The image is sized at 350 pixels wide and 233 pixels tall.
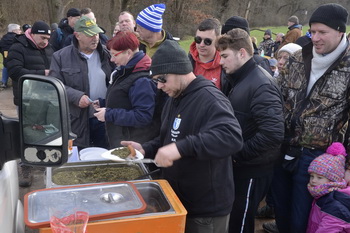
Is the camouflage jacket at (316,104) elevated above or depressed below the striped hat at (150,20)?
below

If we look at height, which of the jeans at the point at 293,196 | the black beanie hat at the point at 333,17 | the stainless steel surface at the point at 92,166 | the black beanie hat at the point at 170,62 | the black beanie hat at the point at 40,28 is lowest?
the jeans at the point at 293,196

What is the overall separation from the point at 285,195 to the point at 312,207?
1.13ft

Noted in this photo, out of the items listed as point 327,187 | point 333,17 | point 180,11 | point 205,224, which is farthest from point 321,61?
point 180,11

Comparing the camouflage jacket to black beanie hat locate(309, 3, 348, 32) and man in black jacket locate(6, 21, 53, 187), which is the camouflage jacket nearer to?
black beanie hat locate(309, 3, 348, 32)

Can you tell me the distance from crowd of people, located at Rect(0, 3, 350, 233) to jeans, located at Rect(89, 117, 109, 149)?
1.00 feet

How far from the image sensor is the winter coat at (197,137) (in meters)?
1.79

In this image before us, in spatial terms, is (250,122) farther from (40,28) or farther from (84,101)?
(40,28)

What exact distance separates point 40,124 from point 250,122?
1760 millimetres

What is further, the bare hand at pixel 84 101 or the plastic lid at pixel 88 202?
the bare hand at pixel 84 101

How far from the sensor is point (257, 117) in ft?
8.23

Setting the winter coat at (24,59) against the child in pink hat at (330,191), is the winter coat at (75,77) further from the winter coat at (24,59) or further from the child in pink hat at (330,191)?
the child in pink hat at (330,191)

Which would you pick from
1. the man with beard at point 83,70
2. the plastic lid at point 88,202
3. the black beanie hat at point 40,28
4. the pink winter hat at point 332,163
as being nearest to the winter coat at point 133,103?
the man with beard at point 83,70

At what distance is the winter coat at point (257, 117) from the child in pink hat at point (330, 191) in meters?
0.35

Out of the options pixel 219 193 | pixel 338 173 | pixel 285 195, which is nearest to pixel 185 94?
pixel 219 193
